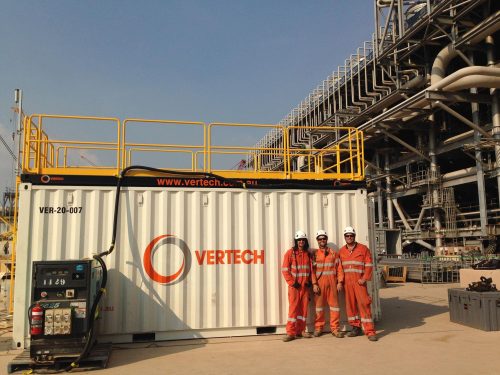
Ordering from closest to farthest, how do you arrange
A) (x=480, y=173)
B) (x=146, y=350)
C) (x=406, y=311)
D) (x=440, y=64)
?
(x=146, y=350), (x=406, y=311), (x=480, y=173), (x=440, y=64)

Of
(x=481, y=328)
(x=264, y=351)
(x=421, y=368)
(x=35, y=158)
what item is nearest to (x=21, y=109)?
(x=35, y=158)

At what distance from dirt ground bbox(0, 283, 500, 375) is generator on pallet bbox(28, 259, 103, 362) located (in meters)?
0.69

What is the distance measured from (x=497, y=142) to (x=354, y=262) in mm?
17985

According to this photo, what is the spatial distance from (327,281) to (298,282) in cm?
66

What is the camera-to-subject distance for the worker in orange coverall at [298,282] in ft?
27.7

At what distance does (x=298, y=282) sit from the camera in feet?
28.0

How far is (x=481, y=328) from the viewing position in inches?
352

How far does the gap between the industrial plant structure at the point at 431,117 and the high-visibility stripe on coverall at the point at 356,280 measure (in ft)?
37.2

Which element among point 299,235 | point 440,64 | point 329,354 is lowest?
point 329,354

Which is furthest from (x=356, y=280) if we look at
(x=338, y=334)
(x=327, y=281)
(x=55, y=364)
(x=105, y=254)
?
(x=55, y=364)

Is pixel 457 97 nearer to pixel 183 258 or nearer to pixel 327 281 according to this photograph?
pixel 327 281

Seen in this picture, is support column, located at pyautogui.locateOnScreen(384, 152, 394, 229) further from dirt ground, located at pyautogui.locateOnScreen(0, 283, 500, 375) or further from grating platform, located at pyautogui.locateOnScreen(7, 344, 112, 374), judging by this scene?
grating platform, located at pyautogui.locateOnScreen(7, 344, 112, 374)

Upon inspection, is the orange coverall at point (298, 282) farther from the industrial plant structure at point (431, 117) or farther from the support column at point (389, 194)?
the support column at point (389, 194)

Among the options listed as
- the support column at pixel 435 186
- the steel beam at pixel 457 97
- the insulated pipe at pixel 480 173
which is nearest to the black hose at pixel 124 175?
the steel beam at pixel 457 97
